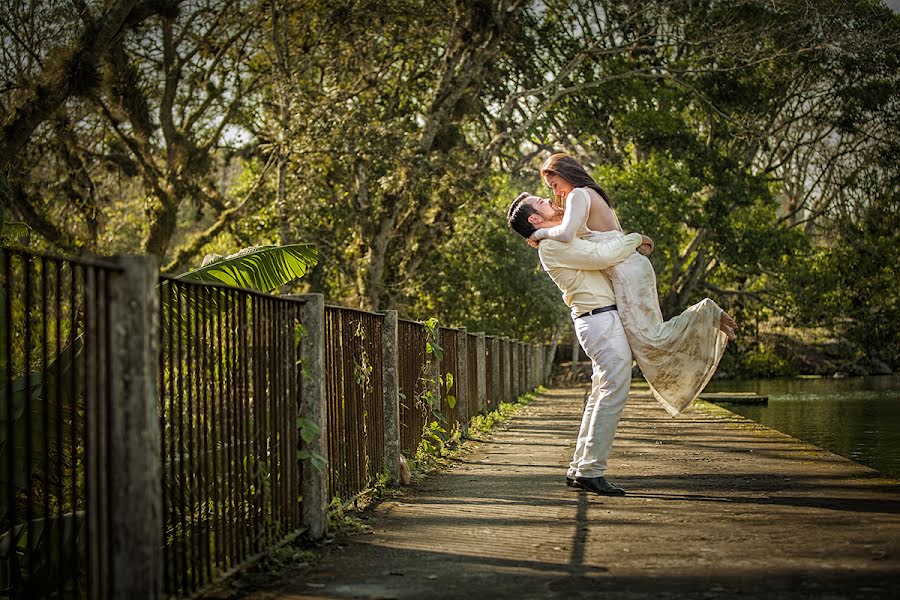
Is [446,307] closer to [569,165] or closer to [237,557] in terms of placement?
[569,165]

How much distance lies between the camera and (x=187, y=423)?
529 centimetres

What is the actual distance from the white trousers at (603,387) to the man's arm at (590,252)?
360mm

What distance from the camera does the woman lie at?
25.9 feet

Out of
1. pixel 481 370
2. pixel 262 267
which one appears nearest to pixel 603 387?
pixel 262 267

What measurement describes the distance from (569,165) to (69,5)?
13275 mm

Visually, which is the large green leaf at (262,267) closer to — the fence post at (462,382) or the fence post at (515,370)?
the fence post at (462,382)

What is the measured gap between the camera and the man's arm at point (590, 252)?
7.87 meters

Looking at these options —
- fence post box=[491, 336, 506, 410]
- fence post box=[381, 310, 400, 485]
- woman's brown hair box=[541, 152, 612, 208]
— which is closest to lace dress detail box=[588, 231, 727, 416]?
woman's brown hair box=[541, 152, 612, 208]

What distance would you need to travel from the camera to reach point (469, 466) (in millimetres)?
10156

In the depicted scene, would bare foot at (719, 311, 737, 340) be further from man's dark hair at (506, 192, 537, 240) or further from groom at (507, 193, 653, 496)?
man's dark hair at (506, 192, 537, 240)

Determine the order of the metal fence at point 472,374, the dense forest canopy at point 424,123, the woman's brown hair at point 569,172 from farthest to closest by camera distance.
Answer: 1. the dense forest canopy at point 424,123
2. the metal fence at point 472,374
3. the woman's brown hair at point 569,172

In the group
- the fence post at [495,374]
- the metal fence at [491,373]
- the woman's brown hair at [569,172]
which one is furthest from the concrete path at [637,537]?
the fence post at [495,374]

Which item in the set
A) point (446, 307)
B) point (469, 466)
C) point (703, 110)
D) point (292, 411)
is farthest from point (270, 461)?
point (703, 110)

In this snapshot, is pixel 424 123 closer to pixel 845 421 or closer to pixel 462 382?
pixel 845 421
